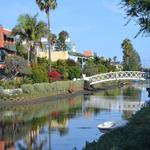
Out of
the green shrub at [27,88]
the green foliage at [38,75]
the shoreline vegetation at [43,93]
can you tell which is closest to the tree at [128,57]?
the shoreline vegetation at [43,93]

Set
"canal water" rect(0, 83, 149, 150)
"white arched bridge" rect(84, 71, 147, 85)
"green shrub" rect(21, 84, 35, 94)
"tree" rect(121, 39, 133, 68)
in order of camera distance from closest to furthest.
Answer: "canal water" rect(0, 83, 149, 150) → "green shrub" rect(21, 84, 35, 94) → "white arched bridge" rect(84, 71, 147, 85) → "tree" rect(121, 39, 133, 68)

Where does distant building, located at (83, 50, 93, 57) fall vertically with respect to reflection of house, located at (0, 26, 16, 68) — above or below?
above

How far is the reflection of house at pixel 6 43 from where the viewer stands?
299 ft

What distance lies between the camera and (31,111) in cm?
5772

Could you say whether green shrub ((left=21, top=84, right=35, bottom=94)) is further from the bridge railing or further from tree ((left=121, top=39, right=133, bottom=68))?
tree ((left=121, top=39, right=133, bottom=68))

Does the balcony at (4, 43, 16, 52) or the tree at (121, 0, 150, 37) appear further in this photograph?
the balcony at (4, 43, 16, 52)

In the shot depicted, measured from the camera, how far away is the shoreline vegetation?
65.6m

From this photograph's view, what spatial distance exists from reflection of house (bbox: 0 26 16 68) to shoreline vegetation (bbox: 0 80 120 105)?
10.9 m

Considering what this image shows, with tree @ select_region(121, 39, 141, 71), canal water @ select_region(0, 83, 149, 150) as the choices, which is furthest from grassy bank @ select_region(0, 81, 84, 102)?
tree @ select_region(121, 39, 141, 71)

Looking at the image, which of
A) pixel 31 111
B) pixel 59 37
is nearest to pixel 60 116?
pixel 31 111

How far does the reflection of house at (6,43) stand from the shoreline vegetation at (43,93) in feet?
35.6

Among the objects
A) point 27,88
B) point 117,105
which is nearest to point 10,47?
point 27,88

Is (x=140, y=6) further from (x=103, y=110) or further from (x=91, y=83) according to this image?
(x=91, y=83)

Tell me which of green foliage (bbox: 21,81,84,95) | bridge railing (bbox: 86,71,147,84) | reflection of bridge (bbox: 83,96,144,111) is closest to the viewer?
reflection of bridge (bbox: 83,96,144,111)
